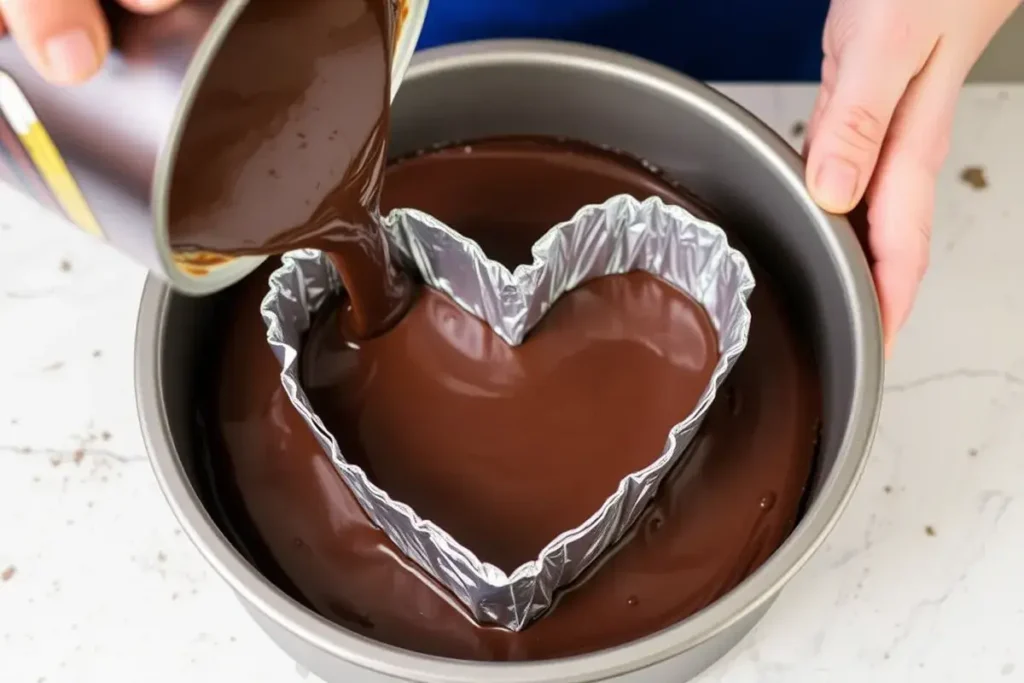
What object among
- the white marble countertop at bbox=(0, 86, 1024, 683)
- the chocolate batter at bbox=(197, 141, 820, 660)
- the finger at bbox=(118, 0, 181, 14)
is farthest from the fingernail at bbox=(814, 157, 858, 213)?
the finger at bbox=(118, 0, 181, 14)

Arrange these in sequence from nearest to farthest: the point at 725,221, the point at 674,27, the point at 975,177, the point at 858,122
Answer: the point at 858,122
the point at 725,221
the point at 975,177
the point at 674,27

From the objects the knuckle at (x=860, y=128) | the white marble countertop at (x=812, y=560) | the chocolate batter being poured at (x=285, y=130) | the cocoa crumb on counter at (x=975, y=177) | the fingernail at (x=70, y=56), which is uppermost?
the fingernail at (x=70, y=56)

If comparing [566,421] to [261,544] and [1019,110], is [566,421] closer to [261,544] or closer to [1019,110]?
[261,544]

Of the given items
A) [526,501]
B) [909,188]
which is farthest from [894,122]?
[526,501]

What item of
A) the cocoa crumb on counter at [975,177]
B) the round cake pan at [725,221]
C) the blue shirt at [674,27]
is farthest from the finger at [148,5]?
the cocoa crumb on counter at [975,177]

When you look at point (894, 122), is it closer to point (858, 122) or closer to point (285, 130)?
point (858, 122)

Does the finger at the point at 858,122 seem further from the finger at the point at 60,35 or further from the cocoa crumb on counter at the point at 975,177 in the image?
the finger at the point at 60,35

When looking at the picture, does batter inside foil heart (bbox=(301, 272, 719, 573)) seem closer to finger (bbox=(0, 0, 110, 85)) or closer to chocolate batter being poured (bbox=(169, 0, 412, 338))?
chocolate batter being poured (bbox=(169, 0, 412, 338))
